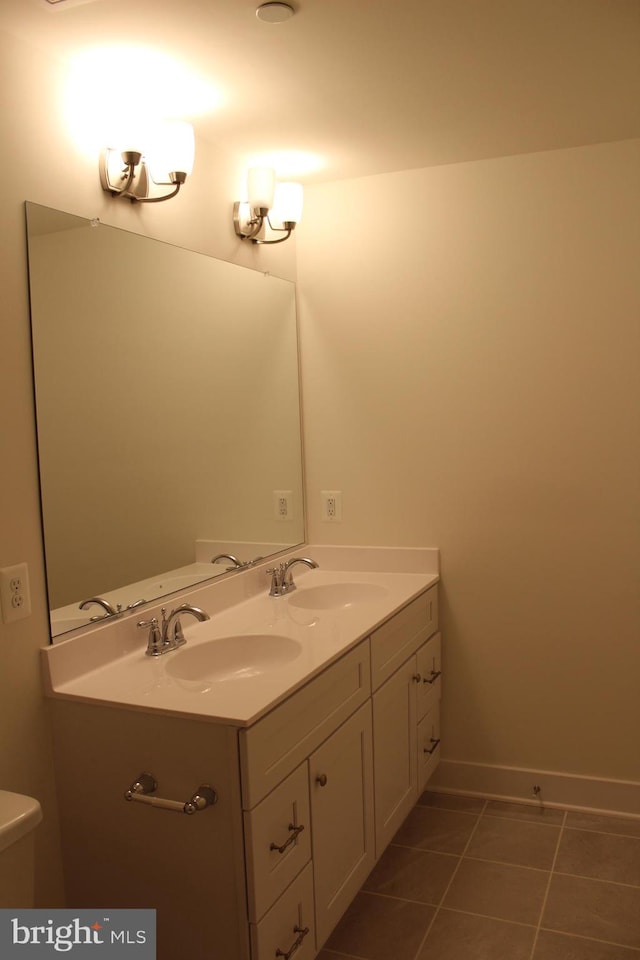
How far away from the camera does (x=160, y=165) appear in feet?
6.91

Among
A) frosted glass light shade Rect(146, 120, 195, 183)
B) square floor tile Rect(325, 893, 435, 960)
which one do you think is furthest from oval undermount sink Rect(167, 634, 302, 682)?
frosted glass light shade Rect(146, 120, 195, 183)

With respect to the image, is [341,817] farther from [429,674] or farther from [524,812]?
[524,812]

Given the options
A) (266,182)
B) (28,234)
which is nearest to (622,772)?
(266,182)

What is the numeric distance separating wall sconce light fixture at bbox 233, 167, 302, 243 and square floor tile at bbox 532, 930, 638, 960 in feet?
7.40

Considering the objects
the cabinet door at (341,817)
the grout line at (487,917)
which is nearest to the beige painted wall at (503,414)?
the grout line at (487,917)

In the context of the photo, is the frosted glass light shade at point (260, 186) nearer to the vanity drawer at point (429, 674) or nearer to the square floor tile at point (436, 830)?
the vanity drawer at point (429, 674)

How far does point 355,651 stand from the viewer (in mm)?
2131


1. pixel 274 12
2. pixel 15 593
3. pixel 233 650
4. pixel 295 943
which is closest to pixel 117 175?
pixel 274 12

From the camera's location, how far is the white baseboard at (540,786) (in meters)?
2.74

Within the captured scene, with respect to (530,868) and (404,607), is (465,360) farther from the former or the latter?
(530,868)

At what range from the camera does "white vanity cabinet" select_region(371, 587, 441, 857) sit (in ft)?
7.57

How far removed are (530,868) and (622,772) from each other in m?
0.52

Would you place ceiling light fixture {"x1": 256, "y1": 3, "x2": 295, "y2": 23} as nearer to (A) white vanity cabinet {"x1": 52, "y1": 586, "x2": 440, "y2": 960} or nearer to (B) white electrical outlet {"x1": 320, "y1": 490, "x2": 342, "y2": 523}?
(A) white vanity cabinet {"x1": 52, "y1": 586, "x2": 440, "y2": 960}

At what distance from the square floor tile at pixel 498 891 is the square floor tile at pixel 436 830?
0.37 feet
